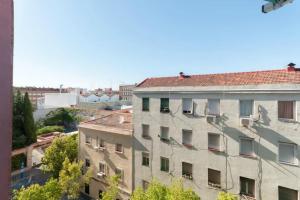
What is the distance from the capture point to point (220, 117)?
16828mm

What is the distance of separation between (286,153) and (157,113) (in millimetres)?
10495

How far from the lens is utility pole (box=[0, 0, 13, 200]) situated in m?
1.53

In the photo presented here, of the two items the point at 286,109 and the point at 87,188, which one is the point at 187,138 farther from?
the point at 87,188

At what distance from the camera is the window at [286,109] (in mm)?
13961

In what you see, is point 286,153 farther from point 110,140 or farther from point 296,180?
point 110,140

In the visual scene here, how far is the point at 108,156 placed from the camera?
23312mm

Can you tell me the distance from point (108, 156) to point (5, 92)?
22.8 metres

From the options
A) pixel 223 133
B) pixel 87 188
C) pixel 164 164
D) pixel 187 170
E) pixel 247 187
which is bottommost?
pixel 87 188

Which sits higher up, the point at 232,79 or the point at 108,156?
the point at 232,79

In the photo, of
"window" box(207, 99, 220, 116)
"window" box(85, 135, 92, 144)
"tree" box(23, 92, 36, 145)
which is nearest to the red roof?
"window" box(207, 99, 220, 116)

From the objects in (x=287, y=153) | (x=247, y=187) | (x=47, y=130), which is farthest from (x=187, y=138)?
(x=47, y=130)

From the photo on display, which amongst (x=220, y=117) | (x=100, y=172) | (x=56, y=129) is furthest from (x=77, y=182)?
(x=56, y=129)

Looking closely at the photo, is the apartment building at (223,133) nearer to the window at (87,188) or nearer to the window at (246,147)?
the window at (246,147)

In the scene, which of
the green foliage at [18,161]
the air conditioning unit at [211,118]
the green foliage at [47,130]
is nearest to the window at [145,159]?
the air conditioning unit at [211,118]
